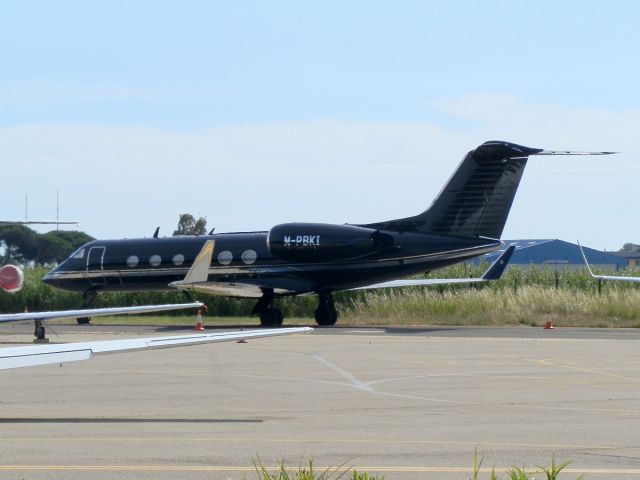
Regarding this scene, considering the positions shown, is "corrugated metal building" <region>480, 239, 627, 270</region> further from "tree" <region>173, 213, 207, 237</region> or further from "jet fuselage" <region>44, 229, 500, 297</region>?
"jet fuselage" <region>44, 229, 500, 297</region>

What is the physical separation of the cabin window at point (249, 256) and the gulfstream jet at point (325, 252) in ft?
0.10


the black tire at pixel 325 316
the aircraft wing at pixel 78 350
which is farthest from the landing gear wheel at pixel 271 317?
the aircraft wing at pixel 78 350

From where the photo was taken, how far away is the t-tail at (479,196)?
36719mm

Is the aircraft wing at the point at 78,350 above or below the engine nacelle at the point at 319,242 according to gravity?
→ below

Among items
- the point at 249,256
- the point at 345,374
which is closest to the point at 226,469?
the point at 345,374

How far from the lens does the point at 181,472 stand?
33.0 ft

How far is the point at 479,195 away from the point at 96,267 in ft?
44.2

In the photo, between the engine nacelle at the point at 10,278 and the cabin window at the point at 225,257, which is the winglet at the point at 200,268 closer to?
the cabin window at the point at 225,257

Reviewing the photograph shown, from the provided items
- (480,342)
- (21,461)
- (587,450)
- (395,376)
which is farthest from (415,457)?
(480,342)

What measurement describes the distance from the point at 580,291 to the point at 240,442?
35907 millimetres

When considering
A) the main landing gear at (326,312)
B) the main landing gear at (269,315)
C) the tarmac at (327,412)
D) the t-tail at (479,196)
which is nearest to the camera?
the tarmac at (327,412)

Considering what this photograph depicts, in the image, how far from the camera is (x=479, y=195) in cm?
3694

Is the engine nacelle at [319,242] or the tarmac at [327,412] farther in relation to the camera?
the engine nacelle at [319,242]

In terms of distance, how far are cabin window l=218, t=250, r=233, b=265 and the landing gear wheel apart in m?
2.04
